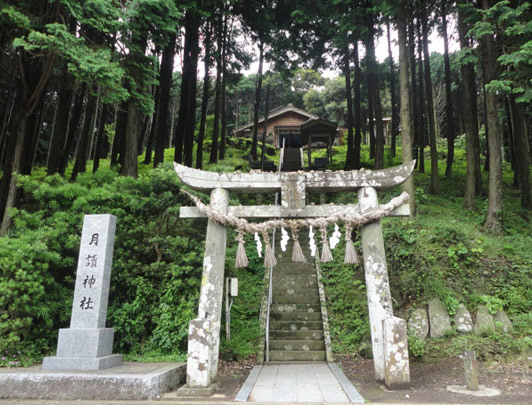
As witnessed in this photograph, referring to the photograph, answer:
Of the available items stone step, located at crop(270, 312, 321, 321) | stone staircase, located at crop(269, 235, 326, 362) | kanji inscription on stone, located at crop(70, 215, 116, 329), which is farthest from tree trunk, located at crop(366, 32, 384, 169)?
kanji inscription on stone, located at crop(70, 215, 116, 329)

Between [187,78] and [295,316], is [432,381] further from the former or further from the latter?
[187,78]

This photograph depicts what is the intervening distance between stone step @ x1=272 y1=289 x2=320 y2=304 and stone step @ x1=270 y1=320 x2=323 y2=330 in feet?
2.54

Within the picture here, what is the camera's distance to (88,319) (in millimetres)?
5898

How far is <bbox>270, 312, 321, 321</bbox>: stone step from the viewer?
27.8 feet

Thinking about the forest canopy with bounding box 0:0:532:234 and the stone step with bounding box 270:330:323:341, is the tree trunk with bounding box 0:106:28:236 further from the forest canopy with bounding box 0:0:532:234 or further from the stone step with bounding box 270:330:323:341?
the stone step with bounding box 270:330:323:341

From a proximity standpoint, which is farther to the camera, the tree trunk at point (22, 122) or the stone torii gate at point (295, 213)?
the tree trunk at point (22, 122)

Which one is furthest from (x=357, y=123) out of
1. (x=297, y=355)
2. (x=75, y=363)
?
(x=75, y=363)

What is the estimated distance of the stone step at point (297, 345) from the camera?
25.0 feet

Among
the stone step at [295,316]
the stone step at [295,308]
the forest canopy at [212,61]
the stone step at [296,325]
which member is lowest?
the stone step at [296,325]

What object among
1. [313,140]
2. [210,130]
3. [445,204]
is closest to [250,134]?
[210,130]

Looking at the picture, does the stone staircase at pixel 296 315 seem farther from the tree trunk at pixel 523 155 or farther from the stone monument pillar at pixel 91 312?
the tree trunk at pixel 523 155

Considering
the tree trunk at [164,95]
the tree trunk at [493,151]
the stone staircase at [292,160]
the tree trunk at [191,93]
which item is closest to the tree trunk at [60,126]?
the tree trunk at [164,95]

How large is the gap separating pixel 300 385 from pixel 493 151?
27.6ft

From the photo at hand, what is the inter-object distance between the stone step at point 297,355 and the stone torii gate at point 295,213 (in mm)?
1936
